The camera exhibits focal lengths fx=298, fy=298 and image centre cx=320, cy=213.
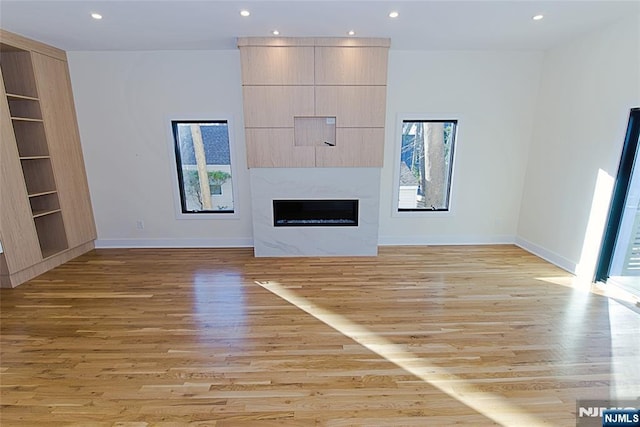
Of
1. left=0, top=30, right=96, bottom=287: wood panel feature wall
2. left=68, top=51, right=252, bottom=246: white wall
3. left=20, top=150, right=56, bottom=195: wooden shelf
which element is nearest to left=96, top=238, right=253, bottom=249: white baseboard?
left=68, top=51, right=252, bottom=246: white wall

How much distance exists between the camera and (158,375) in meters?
2.02

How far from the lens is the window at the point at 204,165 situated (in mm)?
4324

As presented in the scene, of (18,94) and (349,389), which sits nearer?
(349,389)

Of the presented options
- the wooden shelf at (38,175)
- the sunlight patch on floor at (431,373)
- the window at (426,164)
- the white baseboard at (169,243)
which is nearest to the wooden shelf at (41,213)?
the wooden shelf at (38,175)

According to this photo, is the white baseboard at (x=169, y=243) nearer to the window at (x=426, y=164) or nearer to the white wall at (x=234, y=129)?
the white wall at (x=234, y=129)

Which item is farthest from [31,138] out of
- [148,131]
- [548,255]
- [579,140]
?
[548,255]

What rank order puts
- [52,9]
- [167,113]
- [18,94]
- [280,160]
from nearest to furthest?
[52,9]
[18,94]
[280,160]
[167,113]

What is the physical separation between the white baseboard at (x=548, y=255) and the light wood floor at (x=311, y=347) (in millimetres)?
163

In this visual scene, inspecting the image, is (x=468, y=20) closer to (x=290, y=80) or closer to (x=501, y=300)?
(x=290, y=80)

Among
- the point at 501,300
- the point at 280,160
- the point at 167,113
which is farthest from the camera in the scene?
the point at 167,113

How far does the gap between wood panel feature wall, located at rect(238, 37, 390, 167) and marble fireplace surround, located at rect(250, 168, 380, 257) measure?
0.15 meters

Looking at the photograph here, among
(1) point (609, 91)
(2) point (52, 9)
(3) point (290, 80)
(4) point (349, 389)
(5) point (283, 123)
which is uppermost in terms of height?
(2) point (52, 9)

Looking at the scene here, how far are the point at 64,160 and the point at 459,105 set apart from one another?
546cm

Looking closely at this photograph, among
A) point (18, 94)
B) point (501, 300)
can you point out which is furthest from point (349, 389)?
point (18, 94)
